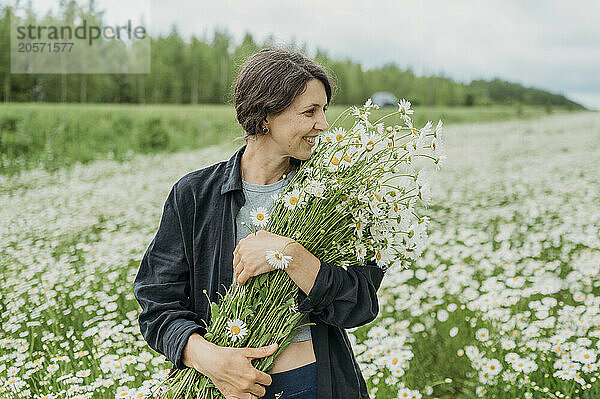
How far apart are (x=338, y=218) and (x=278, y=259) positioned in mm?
281

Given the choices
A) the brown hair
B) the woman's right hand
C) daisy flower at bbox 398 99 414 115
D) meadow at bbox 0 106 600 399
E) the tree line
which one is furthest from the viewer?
the tree line

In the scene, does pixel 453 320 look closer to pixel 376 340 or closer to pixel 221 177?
pixel 376 340

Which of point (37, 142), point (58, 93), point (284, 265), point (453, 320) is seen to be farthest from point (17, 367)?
point (58, 93)

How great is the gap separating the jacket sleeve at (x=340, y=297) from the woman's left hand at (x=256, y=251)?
134 mm

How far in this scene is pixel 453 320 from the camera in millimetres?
4109

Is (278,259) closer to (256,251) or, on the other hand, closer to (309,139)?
(256,251)

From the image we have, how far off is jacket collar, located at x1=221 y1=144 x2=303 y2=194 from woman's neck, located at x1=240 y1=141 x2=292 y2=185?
2 cm

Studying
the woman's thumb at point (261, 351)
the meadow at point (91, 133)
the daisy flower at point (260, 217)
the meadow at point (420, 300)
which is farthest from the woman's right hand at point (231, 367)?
the meadow at point (91, 133)

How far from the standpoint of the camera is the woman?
5.63 ft

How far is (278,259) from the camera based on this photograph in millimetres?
1682

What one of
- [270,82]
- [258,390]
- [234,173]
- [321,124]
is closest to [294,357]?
[258,390]

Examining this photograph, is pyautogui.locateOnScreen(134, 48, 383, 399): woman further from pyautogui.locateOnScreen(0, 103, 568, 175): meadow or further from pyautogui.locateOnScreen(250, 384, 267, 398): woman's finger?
pyautogui.locateOnScreen(0, 103, 568, 175): meadow

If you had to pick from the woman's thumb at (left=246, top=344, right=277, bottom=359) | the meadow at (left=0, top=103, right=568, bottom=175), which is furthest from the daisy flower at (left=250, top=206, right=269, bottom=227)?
the meadow at (left=0, top=103, right=568, bottom=175)

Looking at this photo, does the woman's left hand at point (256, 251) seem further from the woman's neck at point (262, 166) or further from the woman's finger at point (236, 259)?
the woman's neck at point (262, 166)
